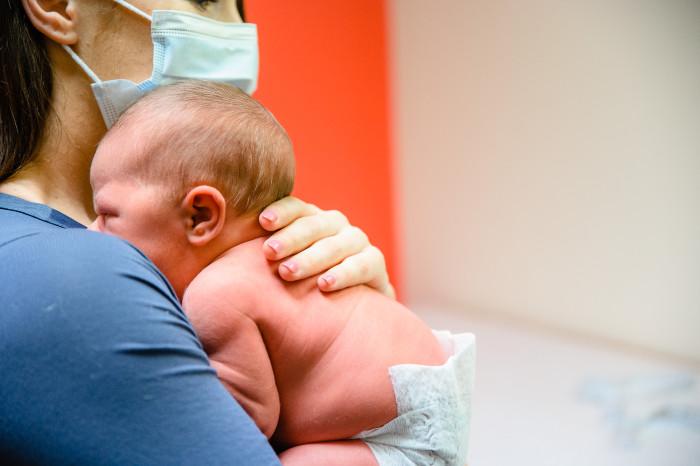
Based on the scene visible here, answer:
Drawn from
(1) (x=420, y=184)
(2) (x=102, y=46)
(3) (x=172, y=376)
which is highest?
(2) (x=102, y=46)

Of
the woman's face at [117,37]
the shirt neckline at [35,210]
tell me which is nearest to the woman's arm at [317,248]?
the shirt neckline at [35,210]

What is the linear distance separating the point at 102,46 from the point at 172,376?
66cm

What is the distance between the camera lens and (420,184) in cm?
347

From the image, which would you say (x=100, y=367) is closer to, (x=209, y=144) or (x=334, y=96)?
(x=209, y=144)

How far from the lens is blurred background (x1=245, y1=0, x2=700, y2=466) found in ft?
8.38

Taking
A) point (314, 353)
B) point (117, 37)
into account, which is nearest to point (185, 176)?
point (314, 353)

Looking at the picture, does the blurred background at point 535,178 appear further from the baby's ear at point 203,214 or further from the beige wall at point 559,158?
the baby's ear at point 203,214

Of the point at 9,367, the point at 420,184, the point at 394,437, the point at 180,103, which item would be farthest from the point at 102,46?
the point at 420,184

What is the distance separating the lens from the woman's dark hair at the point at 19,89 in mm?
1054

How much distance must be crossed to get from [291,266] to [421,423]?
268mm

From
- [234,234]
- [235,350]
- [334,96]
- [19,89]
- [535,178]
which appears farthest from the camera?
[535,178]

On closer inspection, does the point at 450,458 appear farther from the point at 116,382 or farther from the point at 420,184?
the point at 420,184

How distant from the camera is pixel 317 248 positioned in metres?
0.96

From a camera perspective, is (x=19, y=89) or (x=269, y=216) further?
(x=19, y=89)
